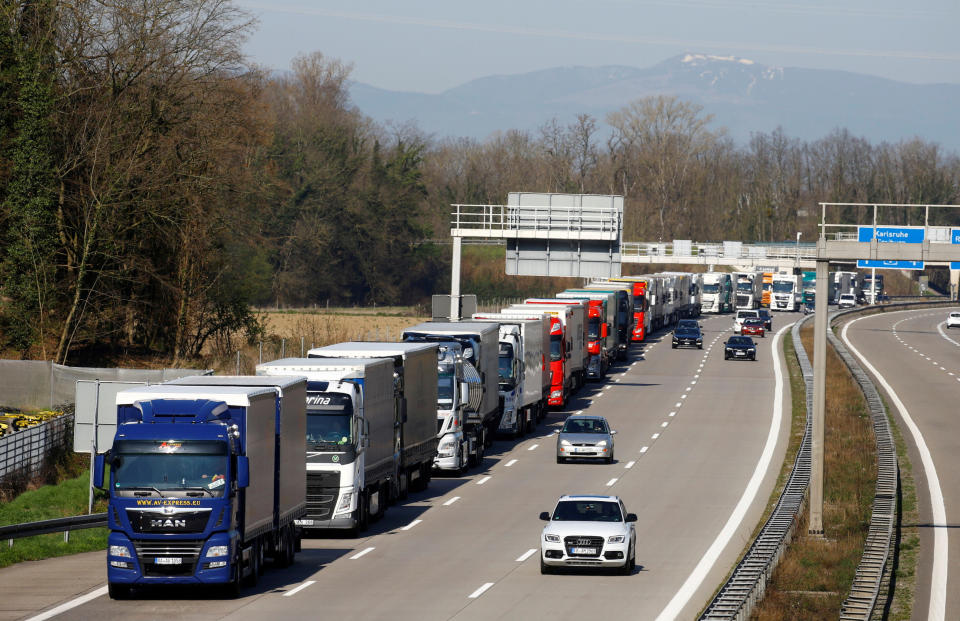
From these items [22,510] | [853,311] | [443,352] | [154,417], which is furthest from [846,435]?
[853,311]

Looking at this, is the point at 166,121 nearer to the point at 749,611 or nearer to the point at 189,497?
the point at 189,497

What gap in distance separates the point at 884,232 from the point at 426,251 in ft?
310

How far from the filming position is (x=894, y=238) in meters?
30.0

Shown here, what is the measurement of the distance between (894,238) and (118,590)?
1804 centimetres

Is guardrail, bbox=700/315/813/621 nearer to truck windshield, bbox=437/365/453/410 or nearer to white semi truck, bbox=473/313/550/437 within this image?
truck windshield, bbox=437/365/453/410

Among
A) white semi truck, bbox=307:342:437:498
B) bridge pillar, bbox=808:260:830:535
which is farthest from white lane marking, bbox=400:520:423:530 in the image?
bridge pillar, bbox=808:260:830:535

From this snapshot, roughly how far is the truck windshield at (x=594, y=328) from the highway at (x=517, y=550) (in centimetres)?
1255

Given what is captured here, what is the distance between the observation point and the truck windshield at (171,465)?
19.4 m

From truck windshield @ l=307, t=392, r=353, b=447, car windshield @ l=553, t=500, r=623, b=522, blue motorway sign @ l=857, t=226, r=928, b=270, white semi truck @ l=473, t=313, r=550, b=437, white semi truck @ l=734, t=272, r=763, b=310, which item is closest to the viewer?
car windshield @ l=553, t=500, r=623, b=522

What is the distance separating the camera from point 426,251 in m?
124

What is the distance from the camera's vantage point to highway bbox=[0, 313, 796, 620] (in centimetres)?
2000

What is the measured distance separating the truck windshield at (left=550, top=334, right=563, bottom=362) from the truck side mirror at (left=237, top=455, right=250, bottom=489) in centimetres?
3162

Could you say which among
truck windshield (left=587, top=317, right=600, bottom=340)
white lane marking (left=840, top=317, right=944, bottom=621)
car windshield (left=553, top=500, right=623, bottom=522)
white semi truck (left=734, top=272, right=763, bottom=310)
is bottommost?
white lane marking (left=840, top=317, right=944, bottom=621)

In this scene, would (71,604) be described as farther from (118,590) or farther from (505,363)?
(505,363)
